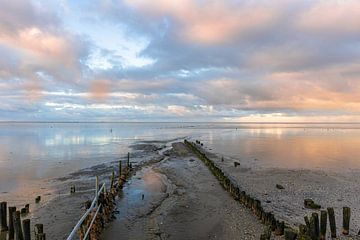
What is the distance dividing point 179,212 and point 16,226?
945cm

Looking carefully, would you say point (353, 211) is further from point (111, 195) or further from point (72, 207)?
point (72, 207)

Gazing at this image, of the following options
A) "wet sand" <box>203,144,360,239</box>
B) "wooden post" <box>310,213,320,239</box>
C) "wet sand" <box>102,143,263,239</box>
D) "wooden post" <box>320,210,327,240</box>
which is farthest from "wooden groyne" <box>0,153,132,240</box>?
"wooden post" <box>320,210,327,240</box>

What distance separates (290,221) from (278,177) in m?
13.9

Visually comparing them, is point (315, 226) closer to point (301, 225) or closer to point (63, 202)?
point (301, 225)

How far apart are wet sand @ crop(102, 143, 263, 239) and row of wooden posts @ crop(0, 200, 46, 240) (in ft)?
13.8

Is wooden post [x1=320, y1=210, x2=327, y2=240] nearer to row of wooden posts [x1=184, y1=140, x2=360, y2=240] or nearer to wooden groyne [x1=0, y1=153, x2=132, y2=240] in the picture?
row of wooden posts [x1=184, y1=140, x2=360, y2=240]

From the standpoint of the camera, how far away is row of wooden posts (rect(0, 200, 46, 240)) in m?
10.6

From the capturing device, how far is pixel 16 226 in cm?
1226

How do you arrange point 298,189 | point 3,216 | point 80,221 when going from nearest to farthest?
point 80,221 < point 3,216 < point 298,189

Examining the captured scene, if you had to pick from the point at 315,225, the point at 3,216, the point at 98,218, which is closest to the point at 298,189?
the point at 315,225

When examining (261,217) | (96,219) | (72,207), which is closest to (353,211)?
(261,217)

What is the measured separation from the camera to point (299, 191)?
24797mm

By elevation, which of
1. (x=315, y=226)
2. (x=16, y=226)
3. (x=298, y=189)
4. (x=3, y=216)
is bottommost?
(x=298, y=189)

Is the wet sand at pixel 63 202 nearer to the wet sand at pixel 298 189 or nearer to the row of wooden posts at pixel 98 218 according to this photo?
the row of wooden posts at pixel 98 218
